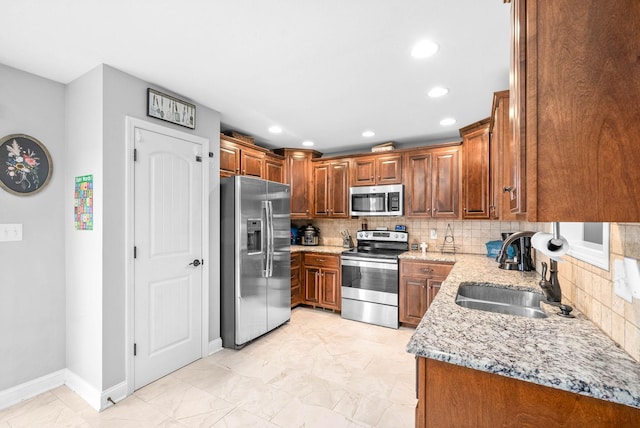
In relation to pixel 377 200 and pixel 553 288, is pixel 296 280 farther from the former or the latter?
pixel 553 288

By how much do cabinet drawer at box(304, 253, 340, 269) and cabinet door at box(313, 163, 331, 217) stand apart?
25.6 inches

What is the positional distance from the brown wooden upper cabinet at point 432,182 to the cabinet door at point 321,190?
1.18 metres

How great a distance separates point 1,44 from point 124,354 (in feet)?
7.27

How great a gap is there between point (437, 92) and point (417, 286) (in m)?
2.17

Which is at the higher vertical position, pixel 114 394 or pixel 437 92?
pixel 437 92

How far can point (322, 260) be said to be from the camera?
4.14 m

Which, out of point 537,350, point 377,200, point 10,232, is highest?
point 377,200

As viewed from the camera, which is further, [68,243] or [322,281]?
[322,281]

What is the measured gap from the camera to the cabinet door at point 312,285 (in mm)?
4162

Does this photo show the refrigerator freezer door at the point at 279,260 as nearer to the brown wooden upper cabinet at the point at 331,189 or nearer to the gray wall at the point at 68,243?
the brown wooden upper cabinet at the point at 331,189

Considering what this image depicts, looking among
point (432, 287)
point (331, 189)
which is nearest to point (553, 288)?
point (432, 287)

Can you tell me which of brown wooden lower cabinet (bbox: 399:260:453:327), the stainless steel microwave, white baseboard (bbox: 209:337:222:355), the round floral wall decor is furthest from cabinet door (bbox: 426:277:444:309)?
the round floral wall decor

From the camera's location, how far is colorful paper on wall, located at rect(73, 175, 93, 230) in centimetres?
214

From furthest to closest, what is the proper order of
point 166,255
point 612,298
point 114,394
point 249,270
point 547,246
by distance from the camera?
point 249,270
point 166,255
point 114,394
point 547,246
point 612,298
